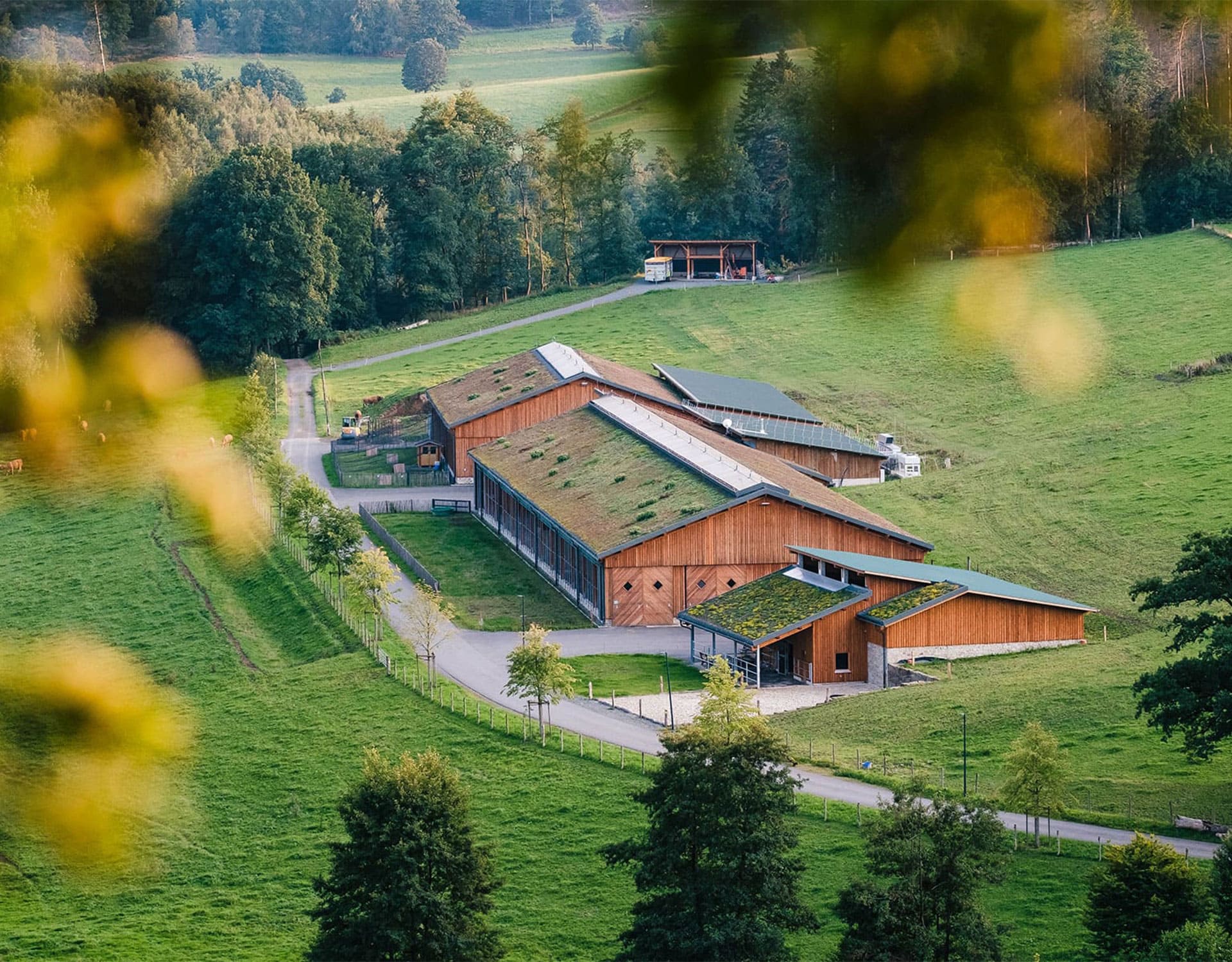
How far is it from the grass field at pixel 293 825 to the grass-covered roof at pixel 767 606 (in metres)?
10.3

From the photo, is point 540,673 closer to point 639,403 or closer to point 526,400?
point 639,403

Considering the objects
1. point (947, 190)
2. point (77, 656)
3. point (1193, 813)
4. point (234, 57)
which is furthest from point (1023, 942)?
point (234, 57)

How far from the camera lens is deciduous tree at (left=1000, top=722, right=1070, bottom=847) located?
40312mm

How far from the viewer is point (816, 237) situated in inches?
5320

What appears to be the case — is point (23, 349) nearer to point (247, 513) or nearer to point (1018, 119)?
point (247, 513)

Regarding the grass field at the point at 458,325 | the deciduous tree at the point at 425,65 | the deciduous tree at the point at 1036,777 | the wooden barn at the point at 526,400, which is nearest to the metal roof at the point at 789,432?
the wooden barn at the point at 526,400

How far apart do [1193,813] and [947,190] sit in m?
78.9

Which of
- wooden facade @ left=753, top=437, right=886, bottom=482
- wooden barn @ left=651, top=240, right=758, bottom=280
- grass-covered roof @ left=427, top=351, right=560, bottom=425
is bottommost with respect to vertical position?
wooden facade @ left=753, top=437, right=886, bottom=482

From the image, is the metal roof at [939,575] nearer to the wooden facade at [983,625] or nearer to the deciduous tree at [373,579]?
the wooden facade at [983,625]

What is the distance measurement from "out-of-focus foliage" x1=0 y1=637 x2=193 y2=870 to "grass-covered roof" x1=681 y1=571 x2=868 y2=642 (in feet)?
56.7

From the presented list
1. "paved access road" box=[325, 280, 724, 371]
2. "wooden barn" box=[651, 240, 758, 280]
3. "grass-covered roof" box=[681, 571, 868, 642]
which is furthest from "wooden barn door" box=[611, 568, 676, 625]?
"wooden barn" box=[651, 240, 758, 280]

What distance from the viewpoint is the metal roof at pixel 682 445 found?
216 ft

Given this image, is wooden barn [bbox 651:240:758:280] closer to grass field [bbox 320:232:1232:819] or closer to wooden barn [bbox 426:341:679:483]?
grass field [bbox 320:232:1232:819]

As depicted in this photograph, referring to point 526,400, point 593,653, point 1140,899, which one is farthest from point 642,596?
point 1140,899
